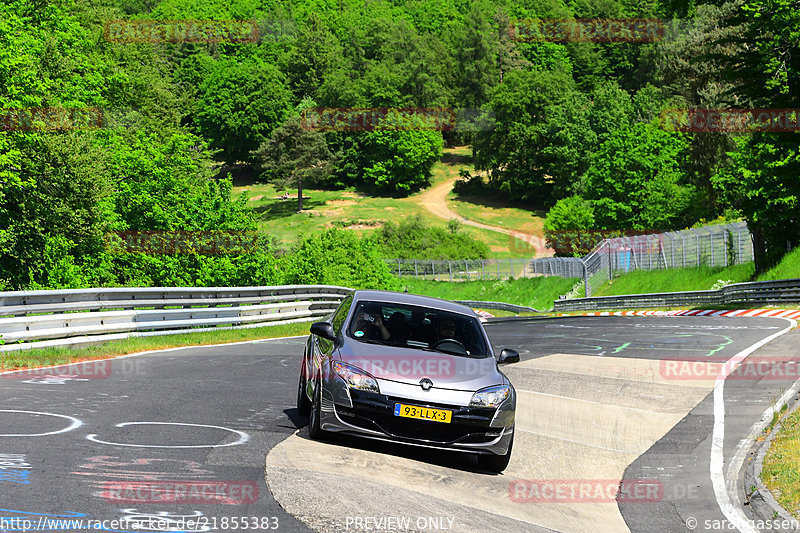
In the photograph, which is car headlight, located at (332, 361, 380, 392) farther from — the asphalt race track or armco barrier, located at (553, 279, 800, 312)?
armco barrier, located at (553, 279, 800, 312)

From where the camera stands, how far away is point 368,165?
131000 mm

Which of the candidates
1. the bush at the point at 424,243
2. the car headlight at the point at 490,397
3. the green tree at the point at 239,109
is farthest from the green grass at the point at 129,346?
the green tree at the point at 239,109

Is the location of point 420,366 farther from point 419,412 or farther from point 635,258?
A: point 635,258

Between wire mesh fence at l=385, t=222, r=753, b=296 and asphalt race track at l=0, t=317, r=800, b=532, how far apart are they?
32448mm

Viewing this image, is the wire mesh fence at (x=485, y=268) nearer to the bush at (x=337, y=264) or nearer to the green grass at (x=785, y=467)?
the bush at (x=337, y=264)

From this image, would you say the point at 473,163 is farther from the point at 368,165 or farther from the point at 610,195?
the point at 610,195

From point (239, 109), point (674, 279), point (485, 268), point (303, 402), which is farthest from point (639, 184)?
point (239, 109)

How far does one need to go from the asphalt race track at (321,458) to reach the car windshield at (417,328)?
1.08m

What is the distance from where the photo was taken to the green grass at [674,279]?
45103mm

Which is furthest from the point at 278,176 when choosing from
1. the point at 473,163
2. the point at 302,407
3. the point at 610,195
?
the point at 302,407

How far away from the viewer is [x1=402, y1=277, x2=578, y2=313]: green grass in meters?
63.6

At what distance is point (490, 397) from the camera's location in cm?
840

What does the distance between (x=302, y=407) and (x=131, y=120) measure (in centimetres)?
4758

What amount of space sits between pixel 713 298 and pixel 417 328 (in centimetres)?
3385
